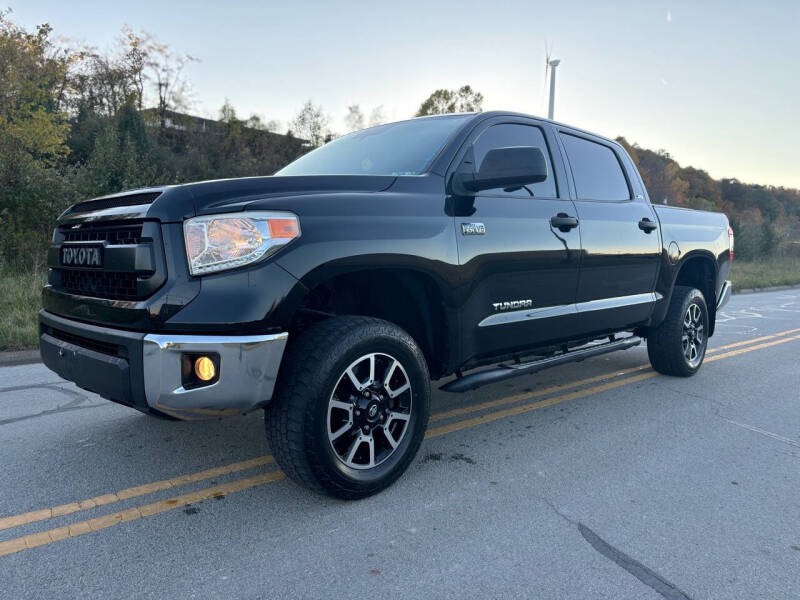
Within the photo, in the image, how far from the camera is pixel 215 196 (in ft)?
8.21

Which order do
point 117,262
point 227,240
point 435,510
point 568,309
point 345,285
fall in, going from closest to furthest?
point 227,240
point 117,262
point 435,510
point 345,285
point 568,309

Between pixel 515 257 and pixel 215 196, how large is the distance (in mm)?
1831

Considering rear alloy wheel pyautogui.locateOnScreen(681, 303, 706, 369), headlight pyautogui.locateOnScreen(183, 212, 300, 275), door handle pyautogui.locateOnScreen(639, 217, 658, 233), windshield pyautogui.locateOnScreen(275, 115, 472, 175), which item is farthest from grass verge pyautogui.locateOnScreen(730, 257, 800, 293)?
headlight pyautogui.locateOnScreen(183, 212, 300, 275)

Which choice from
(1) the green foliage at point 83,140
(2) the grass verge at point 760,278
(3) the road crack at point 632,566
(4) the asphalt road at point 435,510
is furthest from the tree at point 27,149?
(2) the grass verge at point 760,278

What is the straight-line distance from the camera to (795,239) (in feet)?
118

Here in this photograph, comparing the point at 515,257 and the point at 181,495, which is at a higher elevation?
the point at 515,257

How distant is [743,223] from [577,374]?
31.5 meters

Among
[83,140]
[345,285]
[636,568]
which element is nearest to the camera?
[636,568]

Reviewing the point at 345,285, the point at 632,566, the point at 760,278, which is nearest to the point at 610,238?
the point at 345,285

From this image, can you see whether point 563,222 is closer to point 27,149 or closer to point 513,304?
point 513,304

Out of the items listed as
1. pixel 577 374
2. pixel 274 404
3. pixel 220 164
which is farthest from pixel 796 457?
pixel 220 164

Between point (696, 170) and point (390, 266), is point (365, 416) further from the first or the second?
point (696, 170)

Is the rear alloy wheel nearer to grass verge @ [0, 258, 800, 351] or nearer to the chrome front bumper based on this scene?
the chrome front bumper

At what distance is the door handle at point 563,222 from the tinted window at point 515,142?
169mm
